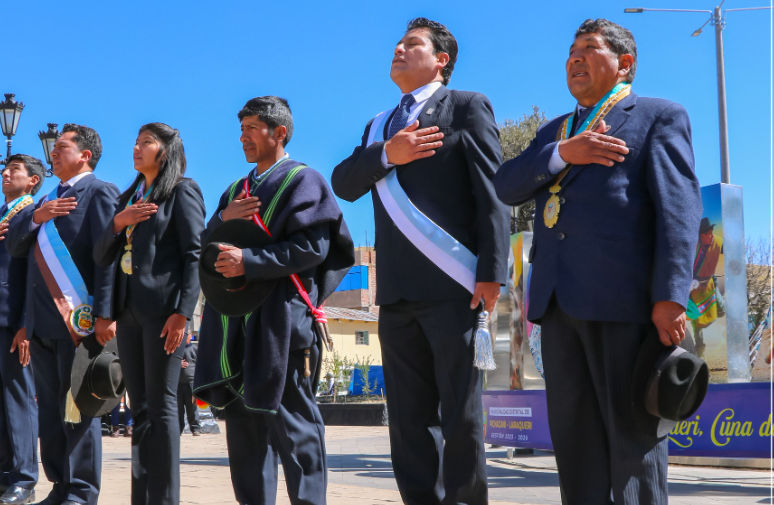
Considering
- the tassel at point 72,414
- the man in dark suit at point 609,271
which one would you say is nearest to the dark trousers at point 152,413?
the tassel at point 72,414

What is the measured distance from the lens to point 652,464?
2.70m

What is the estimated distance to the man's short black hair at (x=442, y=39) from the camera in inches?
143

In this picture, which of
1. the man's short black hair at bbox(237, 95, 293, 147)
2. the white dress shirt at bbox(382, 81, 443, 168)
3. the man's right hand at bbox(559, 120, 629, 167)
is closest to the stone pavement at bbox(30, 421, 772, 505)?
the man's short black hair at bbox(237, 95, 293, 147)

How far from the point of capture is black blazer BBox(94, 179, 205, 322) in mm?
4090

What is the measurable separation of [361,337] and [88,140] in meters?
33.9

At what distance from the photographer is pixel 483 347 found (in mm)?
3189

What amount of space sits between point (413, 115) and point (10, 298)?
3.35m

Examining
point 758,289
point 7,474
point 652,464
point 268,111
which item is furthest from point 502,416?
point 758,289

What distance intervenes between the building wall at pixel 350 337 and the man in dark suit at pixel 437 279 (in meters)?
32.8

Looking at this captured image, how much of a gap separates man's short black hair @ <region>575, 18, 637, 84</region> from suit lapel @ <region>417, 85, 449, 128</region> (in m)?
0.61

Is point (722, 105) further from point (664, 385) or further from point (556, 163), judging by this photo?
point (664, 385)

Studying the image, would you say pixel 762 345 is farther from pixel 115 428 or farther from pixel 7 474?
pixel 115 428

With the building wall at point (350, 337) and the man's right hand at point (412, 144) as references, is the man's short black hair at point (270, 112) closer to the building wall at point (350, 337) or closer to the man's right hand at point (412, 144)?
the man's right hand at point (412, 144)

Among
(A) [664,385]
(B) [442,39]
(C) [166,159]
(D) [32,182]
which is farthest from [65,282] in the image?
(A) [664,385]
